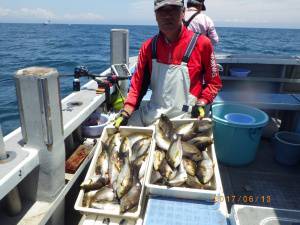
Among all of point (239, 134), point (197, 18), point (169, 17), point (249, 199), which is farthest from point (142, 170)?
point (197, 18)

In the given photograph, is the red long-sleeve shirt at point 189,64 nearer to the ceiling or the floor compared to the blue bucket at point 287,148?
nearer to the ceiling

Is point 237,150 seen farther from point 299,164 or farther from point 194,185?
point 194,185

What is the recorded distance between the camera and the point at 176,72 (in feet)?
10.4

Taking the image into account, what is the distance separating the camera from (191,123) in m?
2.92

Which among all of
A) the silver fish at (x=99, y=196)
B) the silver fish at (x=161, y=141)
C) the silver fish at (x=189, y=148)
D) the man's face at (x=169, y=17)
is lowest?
the silver fish at (x=99, y=196)

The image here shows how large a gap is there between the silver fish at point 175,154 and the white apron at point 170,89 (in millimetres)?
784

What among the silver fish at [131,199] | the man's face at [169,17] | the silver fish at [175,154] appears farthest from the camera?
the man's face at [169,17]

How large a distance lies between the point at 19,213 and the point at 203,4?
4.20 m

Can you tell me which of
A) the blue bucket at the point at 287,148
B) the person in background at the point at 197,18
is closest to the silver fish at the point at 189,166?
→ the blue bucket at the point at 287,148

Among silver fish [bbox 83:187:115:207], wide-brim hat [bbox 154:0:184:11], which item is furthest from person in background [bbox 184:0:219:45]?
silver fish [bbox 83:187:115:207]

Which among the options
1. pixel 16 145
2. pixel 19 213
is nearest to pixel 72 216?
pixel 19 213

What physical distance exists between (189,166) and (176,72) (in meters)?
1.19

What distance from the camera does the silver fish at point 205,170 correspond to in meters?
2.31

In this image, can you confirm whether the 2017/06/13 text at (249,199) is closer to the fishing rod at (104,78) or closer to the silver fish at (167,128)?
the silver fish at (167,128)
